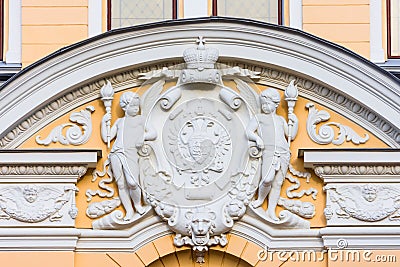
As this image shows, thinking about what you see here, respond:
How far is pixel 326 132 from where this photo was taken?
15.2 m

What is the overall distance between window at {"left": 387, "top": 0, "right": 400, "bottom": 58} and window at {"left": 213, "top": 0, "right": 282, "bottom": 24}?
1.22 m

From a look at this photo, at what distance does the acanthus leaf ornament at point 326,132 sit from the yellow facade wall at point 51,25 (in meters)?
2.93

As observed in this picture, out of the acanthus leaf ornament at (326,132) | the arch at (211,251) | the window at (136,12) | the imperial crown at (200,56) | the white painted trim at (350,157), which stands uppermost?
the window at (136,12)

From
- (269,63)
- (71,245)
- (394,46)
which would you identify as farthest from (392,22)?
(71,245)

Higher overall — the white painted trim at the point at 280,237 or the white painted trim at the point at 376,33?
the white painted trim at the point at 376,33

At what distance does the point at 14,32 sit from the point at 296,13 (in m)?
3.12

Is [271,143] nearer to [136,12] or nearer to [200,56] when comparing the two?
[200,56]

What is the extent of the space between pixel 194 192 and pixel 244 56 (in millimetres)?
1433

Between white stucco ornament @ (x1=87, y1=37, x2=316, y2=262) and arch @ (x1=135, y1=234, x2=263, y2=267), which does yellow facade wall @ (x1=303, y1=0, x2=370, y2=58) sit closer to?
white stucco ornament @ (x1=87, y1=37, x2=316, y2=262)

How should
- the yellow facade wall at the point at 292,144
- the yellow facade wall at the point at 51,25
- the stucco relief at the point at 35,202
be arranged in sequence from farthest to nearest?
the yellow facade wall at the point at 51,25
the yellow facade wall at the point at 292,144
the stucco relief at the point at 35,202

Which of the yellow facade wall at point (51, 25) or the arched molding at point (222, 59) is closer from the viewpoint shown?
the arched molding at point (222, 59)

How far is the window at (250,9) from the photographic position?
1680 cm

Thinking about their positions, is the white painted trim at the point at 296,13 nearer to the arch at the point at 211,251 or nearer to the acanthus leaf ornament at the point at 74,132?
the acanthus leaf ornament at the point at 74,132

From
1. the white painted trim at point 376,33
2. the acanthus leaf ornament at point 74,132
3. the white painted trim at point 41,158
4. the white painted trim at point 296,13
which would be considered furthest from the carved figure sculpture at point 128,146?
the white painted trim at point 376,33
